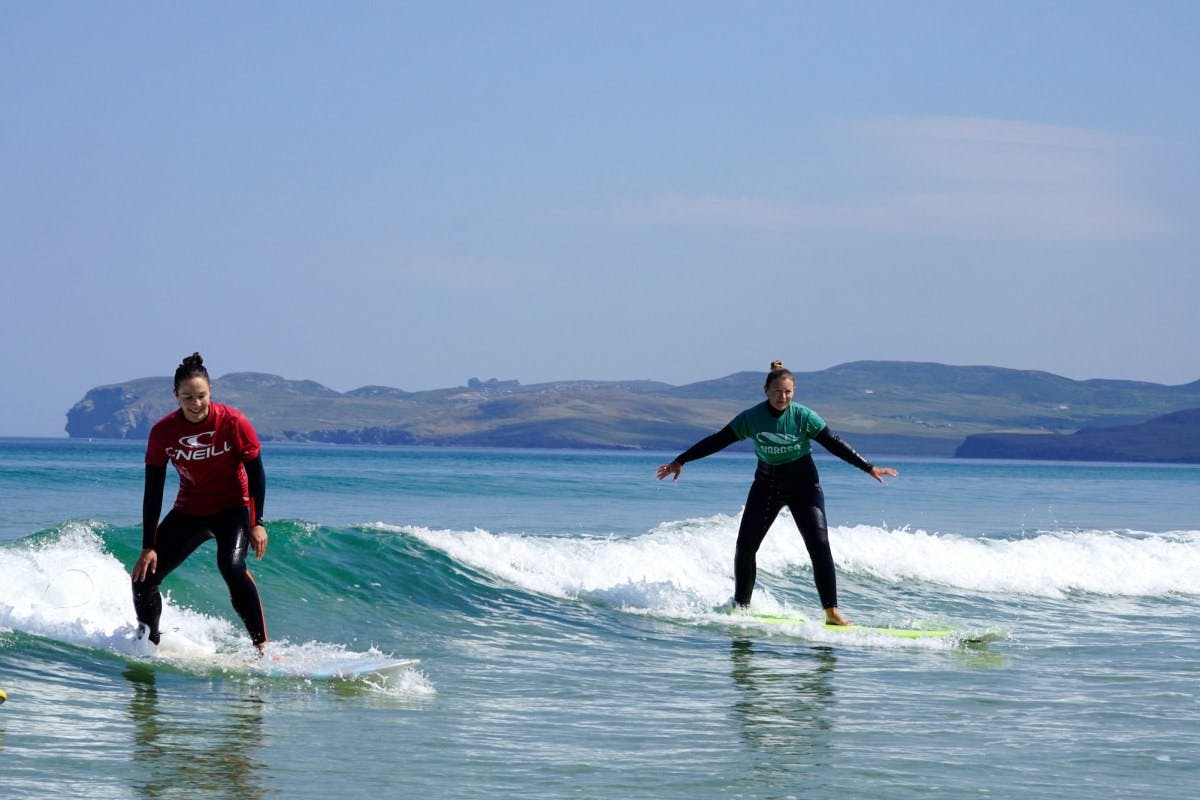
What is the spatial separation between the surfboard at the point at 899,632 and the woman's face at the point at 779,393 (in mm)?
1787

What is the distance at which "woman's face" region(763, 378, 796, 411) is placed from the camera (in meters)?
10.9

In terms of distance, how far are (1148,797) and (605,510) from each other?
83.0ft

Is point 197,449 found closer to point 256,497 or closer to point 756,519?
point 256,497

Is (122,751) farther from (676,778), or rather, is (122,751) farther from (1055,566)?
(1055,566)

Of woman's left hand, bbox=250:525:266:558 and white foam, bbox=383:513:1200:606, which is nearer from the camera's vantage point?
woman's left hand, bbox=250:525:266:558

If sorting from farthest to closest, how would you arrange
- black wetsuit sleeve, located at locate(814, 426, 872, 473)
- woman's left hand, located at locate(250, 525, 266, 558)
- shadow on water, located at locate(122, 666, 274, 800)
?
black wetsuit sleeve, located at locate(814, 426, 872, 473), woman's left hand, located at locate(250, 525, 266, 558), shadow on water, located at locate(122, 666, 274, 800)

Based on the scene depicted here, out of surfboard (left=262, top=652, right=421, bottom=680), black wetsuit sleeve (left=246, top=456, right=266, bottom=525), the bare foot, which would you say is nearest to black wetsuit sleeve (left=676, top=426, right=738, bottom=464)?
the bare foot

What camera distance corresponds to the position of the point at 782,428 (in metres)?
11.1

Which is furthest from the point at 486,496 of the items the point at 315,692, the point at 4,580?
the point at 315,692

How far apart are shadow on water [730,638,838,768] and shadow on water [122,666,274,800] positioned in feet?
7.84

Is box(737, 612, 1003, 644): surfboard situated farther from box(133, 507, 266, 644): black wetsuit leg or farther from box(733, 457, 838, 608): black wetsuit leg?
box(133, 507, 266, 644): black wetsuit leg

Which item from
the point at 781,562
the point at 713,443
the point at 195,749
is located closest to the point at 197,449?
the point at 195,749

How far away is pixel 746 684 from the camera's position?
873cm

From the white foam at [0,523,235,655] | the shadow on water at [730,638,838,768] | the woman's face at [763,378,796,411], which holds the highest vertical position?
the woman's face at [763,378,796,411]
